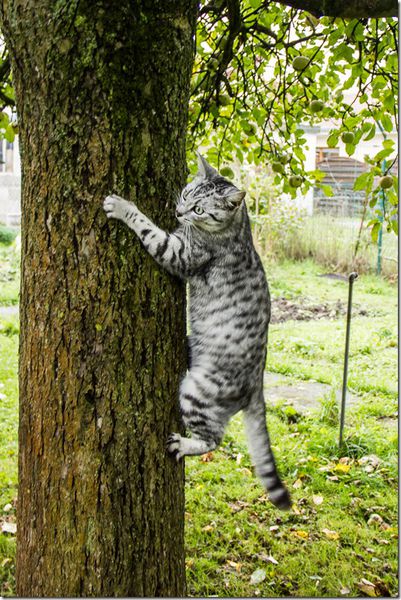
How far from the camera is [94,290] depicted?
1.60m

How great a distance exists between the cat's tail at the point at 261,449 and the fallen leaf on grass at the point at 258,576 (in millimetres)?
1018

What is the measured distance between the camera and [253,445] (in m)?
2.12

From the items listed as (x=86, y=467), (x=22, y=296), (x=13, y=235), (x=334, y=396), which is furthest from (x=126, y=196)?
(x=13, y=235)

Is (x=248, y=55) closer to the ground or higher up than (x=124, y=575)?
higher up

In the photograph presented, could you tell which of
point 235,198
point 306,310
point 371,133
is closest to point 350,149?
point 371,133

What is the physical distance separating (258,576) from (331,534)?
1.80 ft

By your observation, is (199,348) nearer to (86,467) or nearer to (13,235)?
(86,467)

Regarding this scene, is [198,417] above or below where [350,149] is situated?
below

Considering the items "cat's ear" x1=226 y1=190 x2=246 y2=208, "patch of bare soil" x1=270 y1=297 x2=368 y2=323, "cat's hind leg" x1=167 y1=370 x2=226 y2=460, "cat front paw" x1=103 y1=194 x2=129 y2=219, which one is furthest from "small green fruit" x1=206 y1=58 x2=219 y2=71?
"patch of bare soil" x1=270 y1=297 x2=368 y2=323

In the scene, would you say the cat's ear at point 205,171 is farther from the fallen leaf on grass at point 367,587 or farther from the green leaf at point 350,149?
the fallen leaf on grass at point 367,587

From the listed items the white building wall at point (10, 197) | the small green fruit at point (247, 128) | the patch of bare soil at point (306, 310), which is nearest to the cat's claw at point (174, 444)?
the small green fruit at point (247, 128)

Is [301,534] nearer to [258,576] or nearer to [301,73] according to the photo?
[258,576]

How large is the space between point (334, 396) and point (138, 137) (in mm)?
3259

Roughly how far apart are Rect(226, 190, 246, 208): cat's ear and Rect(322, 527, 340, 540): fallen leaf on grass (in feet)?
6.90
